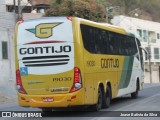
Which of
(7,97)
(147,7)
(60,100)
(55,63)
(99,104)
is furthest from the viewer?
(147,7)

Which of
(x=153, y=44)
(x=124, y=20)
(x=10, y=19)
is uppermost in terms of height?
(x=10, y=19)

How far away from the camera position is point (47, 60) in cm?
1591

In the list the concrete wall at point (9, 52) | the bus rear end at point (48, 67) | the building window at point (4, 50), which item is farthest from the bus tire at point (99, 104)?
the building window at point (4, 50)

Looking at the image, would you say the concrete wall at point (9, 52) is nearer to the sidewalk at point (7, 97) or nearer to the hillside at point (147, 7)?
the sidewalk at point (7, 97)

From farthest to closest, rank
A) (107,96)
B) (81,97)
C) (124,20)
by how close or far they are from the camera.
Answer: (124,20), (107,96), (81,97)

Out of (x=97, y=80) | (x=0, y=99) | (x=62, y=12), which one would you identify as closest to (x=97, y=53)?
(x=97, y=80)

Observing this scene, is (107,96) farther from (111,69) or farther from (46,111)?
(46,111)

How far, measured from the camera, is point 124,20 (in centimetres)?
7431

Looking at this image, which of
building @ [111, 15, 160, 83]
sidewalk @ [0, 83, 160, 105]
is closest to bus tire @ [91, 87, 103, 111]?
sidewalk @ [0, 83, 160, 105]

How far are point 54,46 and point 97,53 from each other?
2373mm

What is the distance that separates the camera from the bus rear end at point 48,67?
15656mm

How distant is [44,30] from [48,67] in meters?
1.26

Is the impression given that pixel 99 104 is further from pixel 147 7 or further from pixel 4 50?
pixel 147 7

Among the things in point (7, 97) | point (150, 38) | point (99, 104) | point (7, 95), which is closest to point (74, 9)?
point (7, 95)
